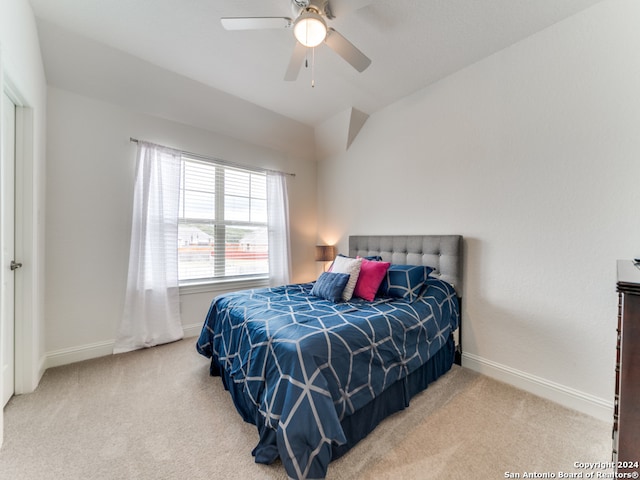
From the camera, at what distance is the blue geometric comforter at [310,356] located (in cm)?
125

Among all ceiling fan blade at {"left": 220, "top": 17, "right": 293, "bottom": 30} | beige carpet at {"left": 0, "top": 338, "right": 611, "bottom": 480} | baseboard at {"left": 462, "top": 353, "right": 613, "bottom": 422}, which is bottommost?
beige carpet at {"left": 0, "top": 338, "right": 611, "bottom": 480}

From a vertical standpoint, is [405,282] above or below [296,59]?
below

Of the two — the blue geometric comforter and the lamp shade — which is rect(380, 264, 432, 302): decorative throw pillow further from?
the lamp shade

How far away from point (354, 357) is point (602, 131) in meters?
2.26

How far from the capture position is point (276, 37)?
2.11m

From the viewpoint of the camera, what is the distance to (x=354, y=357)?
4.98ft

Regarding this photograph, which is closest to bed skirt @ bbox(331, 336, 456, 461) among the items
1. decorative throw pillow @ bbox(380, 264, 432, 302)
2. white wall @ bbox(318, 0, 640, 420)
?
white wall @ bbox(318, 0, 640, 420)

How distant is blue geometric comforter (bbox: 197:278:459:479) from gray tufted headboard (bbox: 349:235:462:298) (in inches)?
9.5

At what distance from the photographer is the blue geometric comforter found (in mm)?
1253

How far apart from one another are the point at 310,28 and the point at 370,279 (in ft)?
6.24

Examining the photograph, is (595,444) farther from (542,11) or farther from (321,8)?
(321,8)

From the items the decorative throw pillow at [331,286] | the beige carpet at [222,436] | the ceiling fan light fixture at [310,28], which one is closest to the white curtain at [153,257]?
the beige carpet at [222,436]

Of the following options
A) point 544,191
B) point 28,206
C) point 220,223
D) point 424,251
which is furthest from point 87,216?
point 544,191

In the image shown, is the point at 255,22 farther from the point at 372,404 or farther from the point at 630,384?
the point at 372,404
